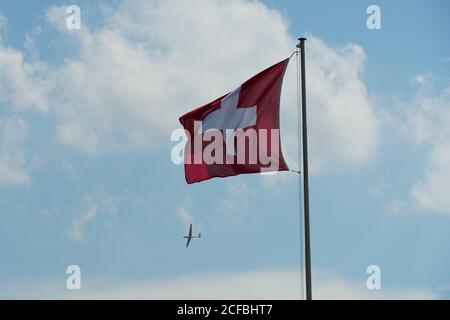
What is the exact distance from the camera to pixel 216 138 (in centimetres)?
2800

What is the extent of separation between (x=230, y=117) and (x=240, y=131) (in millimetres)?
646

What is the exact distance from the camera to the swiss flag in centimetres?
2700

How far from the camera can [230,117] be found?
28.0 metres

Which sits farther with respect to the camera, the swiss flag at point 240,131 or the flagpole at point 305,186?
the swiss flag at point 240,131

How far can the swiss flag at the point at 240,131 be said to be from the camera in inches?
1063

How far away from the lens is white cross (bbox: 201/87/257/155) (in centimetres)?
2770

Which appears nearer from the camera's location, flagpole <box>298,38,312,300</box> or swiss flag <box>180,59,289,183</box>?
flagpole <box>298,38,312,300</box>

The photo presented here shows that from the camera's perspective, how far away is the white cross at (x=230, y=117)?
27703 millimetres
